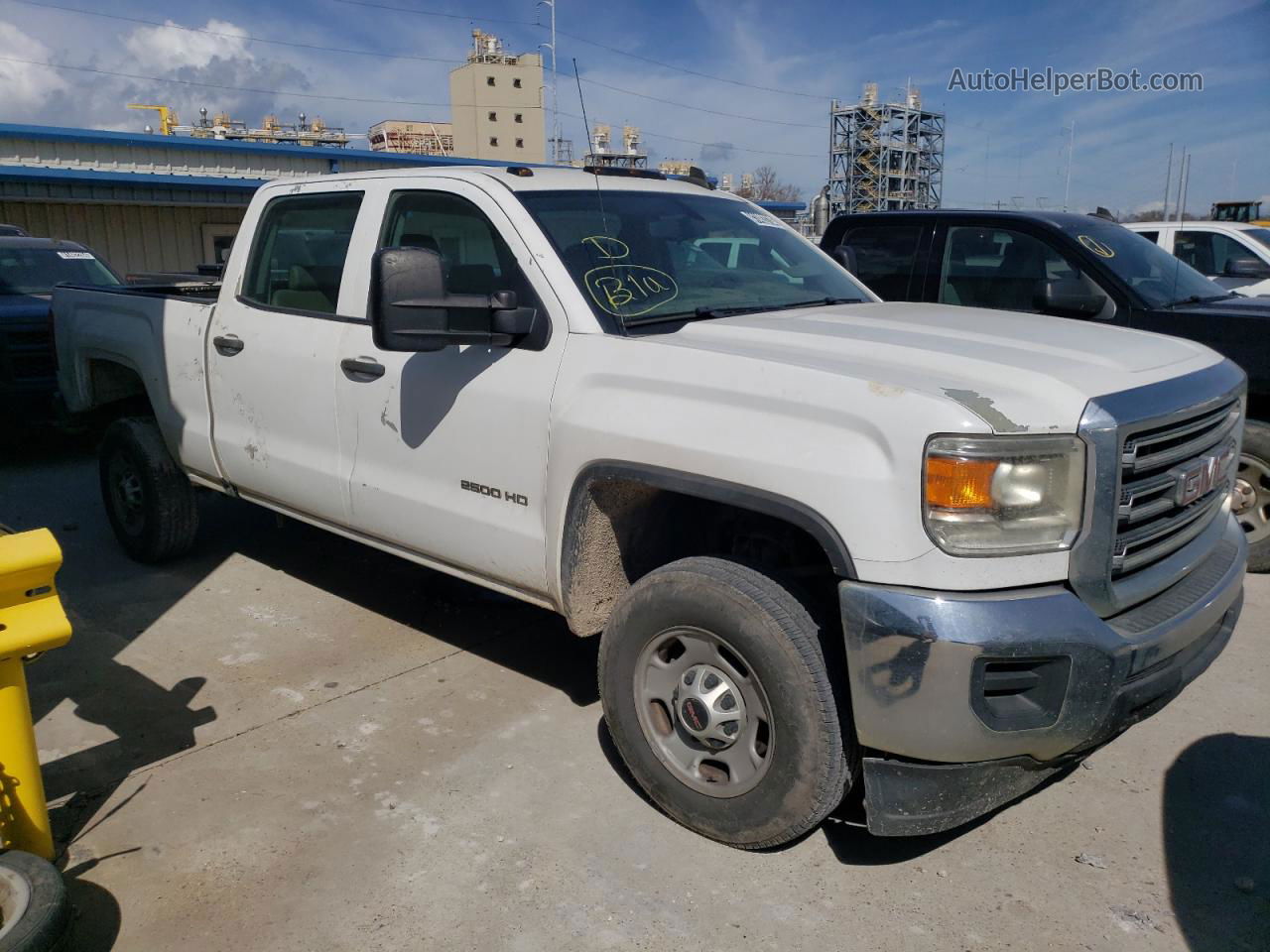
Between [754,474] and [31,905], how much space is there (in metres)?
2.05

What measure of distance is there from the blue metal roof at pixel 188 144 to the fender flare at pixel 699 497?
42.1 ft

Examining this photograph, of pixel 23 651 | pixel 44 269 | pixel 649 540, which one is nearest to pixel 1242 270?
pixel 649 540

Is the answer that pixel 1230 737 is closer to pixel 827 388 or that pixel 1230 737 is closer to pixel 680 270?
pixel 827 388

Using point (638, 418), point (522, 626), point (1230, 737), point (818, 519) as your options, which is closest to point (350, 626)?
point (522, 626)

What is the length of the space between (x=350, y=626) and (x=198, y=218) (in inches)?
679

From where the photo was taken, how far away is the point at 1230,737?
3.97 meters

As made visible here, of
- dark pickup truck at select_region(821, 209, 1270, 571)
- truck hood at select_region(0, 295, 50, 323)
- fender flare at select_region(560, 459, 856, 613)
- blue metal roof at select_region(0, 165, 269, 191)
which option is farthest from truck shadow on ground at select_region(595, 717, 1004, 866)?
blue metal roof at select_region(0, 165, 269, 191)

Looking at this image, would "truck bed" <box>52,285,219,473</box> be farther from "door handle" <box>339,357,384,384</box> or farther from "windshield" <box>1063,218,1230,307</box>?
"windshield" <box>1063,218,1230,307</box>

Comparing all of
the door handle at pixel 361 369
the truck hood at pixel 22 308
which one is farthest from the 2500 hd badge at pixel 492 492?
the truck hood at pixel 22 308

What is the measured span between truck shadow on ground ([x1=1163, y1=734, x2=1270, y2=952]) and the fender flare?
4.73 feet

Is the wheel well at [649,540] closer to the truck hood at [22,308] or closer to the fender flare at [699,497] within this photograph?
the fender flare at [699,497]

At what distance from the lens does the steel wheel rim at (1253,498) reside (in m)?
5.57

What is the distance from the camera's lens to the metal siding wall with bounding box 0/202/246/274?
18.0 m

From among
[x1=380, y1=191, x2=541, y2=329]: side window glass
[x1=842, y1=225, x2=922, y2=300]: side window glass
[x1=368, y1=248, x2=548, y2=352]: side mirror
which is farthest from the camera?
[x1=842, y1=225, x2=922, y2=300]: side window glass
